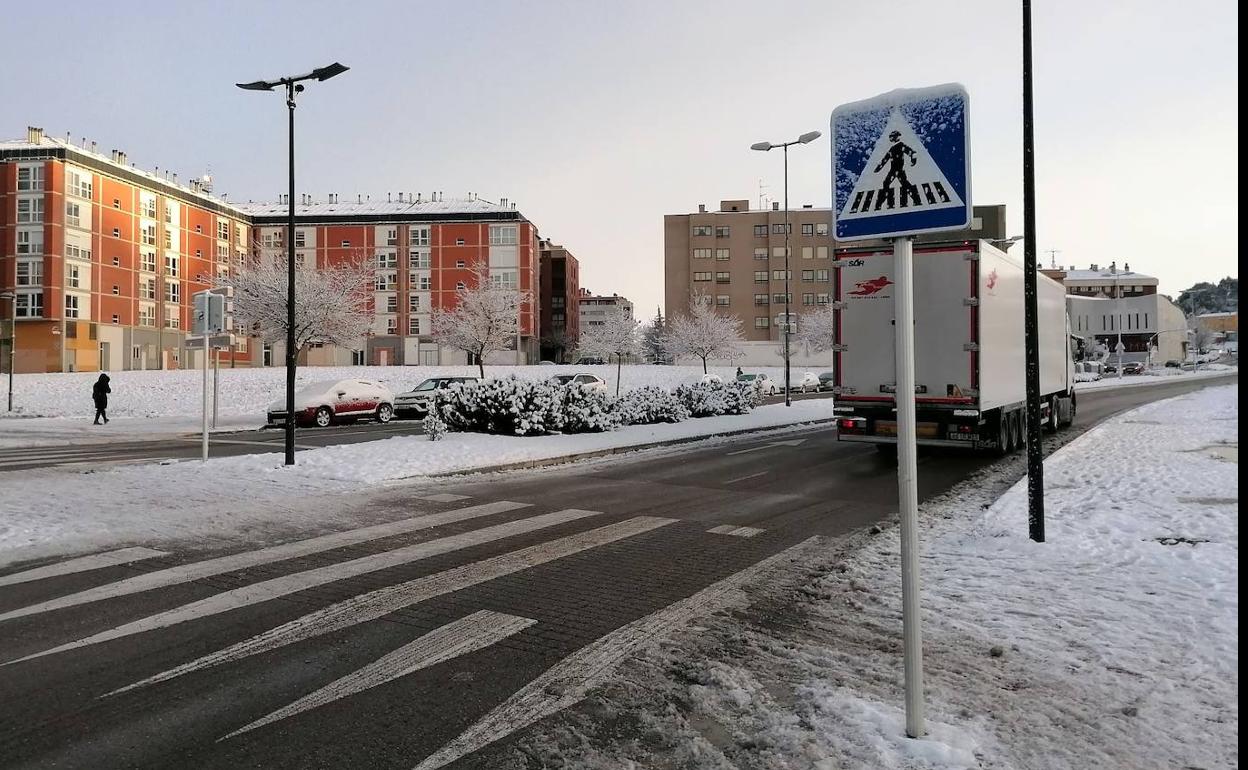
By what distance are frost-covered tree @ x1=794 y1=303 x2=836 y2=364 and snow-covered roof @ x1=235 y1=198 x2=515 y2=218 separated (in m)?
32.4

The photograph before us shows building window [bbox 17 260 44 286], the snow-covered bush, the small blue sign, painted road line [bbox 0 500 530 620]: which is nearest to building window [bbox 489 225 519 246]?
building window [bbox 17 260 44 286]

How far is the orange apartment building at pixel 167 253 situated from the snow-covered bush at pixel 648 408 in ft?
166

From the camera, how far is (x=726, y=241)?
297ft

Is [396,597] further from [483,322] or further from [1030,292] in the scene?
[483,322]

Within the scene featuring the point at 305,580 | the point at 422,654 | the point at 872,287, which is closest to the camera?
the point at 422,654

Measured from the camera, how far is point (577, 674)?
162 inches

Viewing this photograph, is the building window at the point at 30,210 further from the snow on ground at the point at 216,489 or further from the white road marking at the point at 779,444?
the white road marking at the point at 779,444

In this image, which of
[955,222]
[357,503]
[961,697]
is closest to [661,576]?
[961,697]

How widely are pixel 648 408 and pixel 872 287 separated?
362 inches

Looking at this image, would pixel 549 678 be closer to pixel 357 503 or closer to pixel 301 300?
pixel 357 503

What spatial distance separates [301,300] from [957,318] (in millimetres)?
34859

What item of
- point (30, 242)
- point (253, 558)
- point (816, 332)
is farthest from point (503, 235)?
point (253, 558)

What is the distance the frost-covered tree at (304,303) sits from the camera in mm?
39469

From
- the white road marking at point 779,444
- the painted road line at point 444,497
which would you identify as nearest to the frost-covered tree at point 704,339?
the white road marking at point 779,444
